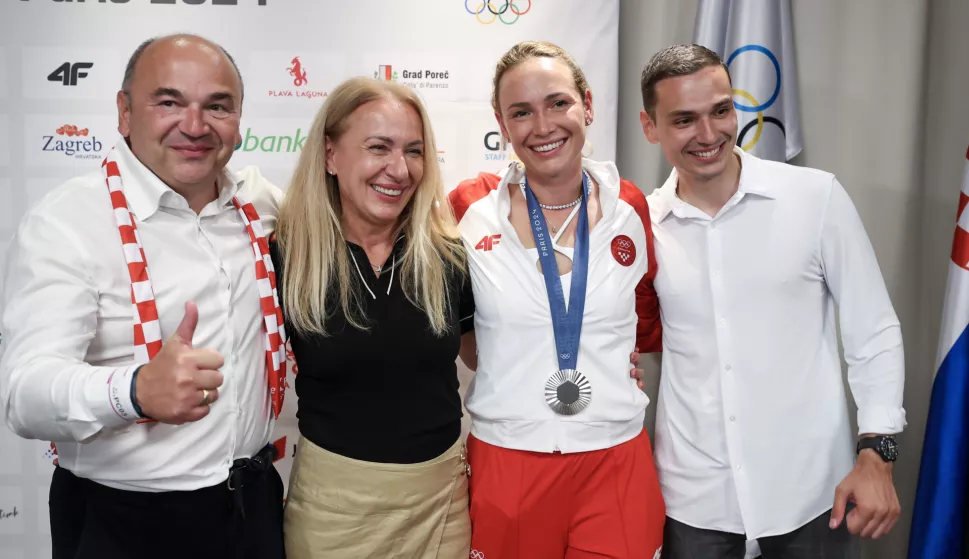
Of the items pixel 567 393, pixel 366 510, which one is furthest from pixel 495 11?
pixel 366 510

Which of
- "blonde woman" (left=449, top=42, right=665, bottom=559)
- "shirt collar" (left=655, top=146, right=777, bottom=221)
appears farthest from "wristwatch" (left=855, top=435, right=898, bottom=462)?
"shirt collar" (left=655, top=146, right=777, bottom=221)

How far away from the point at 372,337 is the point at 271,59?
170cm

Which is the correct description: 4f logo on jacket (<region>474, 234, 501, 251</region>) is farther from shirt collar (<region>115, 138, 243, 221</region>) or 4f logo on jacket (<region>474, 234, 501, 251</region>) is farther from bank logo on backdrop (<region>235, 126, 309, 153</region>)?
bank logo on backdrop (<region>235, 126, 309, 153</region>)

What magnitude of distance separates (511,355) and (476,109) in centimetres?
145

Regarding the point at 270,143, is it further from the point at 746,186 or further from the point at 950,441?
the point at 950,441

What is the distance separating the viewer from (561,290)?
2031 millimetres

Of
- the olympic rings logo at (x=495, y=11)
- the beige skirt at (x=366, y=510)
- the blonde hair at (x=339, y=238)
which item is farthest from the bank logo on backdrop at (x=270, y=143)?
the beige skirt at (x=366, y=510)

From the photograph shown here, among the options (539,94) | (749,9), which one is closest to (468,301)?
(539,94)

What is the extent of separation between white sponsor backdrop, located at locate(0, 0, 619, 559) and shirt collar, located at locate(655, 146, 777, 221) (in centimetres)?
91

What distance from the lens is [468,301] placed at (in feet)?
7.06

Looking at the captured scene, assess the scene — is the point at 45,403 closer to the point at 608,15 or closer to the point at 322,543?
the point at 322,543

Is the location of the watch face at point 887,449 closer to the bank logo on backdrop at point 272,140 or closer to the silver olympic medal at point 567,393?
the silver olympic medal at point 567,393

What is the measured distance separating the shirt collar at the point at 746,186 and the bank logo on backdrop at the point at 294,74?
62.1 inches

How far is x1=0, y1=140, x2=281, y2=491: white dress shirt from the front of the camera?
1422 mm
